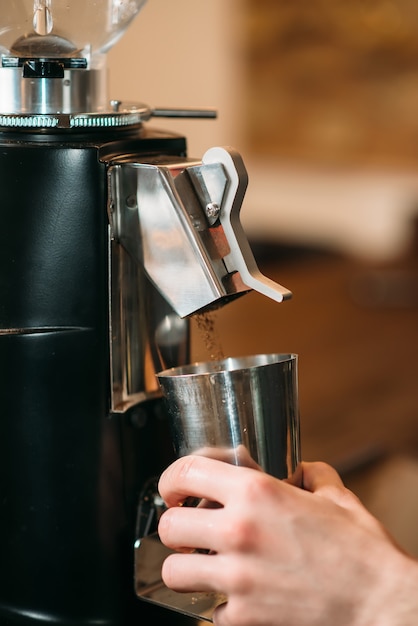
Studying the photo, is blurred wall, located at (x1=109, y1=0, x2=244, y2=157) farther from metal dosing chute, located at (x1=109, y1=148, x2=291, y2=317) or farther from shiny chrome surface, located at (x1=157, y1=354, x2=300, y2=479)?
shiny chrome surface, located at (x1=157, y1=354, x2=300, y2=479)

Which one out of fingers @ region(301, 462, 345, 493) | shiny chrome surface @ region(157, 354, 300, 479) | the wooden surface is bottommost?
the wooden surface

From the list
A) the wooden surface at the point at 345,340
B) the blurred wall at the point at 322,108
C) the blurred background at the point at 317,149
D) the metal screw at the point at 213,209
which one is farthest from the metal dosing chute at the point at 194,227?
the blurred wall at the point at 322,108

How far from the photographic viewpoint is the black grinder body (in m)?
0.65

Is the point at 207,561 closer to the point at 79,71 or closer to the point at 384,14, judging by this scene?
the point at 79,71

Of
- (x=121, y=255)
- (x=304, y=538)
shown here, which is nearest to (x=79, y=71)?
(x=121, y=255)

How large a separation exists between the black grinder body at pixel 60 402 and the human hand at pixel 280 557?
0.37 ft

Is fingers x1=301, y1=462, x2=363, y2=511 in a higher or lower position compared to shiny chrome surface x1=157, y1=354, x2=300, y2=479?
lower

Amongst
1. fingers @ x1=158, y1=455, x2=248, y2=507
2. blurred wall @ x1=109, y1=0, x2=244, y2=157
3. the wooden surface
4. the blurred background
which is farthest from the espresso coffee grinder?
the blurred background

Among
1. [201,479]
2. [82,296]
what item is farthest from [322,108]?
[201,479]

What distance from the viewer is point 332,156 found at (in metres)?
4.23

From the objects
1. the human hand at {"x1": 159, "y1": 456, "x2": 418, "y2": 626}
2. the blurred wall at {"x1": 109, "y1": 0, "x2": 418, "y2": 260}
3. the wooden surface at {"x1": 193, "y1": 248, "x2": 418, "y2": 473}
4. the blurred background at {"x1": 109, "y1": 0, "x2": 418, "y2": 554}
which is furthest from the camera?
the blurred wall at {"x1": 109, "y1": 0, "x2": 418, "y2": 260}

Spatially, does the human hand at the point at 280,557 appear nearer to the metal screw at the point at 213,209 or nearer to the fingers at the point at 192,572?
the fingers at the point at 192,572

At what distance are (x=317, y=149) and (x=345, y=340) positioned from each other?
4.70ft

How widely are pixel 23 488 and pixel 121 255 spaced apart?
19cm
